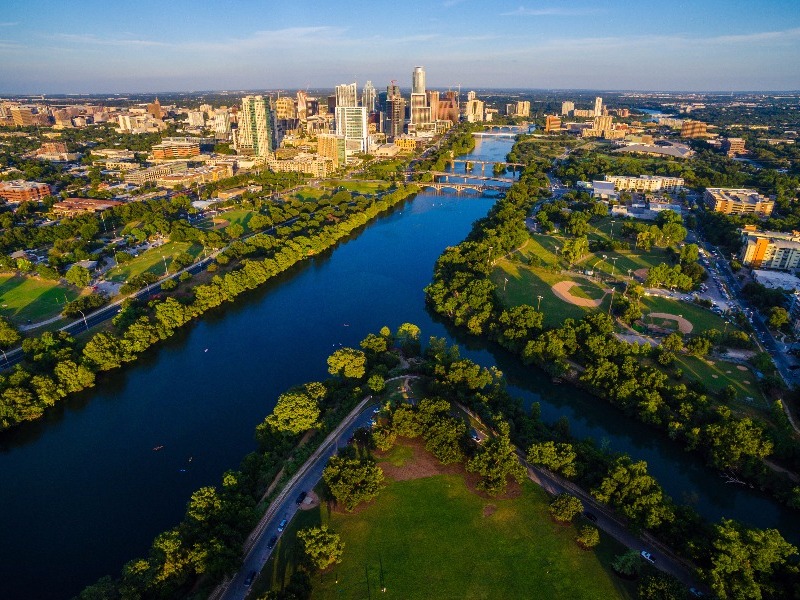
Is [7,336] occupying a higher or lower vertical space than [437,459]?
higher

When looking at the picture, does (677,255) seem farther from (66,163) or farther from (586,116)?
(586,116)

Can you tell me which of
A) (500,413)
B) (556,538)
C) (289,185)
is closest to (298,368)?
(500,413)

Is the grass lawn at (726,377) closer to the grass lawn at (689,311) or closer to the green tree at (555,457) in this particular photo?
the grass lawn at (689,311)

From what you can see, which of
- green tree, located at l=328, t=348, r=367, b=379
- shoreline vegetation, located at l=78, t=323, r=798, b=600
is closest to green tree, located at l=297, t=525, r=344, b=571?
shoreline vegetation, located at l=78, t=323, r=798, b=600

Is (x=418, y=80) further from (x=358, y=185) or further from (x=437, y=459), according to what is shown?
(x=437, y=459)

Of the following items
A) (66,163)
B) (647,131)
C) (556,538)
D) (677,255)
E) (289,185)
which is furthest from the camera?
(647,131)

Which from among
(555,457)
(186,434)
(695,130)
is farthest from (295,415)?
(695,130)
